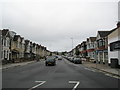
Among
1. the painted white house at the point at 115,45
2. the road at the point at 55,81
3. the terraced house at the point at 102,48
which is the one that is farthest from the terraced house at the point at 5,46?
the road at the point at 55,81

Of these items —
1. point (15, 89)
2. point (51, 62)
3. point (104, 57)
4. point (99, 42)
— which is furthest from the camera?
point (99, 42)

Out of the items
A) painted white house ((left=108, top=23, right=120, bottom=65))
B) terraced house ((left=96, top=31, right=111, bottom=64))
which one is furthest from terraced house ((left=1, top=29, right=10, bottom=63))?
painted white house ((left=108, top=23, right=120, bottom=65))

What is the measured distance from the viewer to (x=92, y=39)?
2783 inches

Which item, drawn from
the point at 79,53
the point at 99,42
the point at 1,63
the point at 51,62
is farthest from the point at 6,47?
the point at 79,53

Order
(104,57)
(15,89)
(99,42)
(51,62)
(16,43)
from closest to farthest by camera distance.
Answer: (15,89), (51,62), (104,57), (99,42), (16,43)

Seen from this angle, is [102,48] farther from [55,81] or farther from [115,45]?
[55,81]

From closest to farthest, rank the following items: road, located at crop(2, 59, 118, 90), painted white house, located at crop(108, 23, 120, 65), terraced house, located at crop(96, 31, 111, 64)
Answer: road, located at crop(2, 59, 118, 90), painted white house, located at crop(108, 23, 120, 65), terraced house, located at crop(96, 31, 111, 64)

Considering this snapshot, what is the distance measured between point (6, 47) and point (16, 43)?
41.3 ft

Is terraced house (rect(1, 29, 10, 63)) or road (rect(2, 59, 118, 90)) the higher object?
terraced house (rect(1, 29, 10, 63))

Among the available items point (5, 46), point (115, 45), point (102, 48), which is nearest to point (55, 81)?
point (115, 45)

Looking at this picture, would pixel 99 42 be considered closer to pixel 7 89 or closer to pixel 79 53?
pixel 7 89

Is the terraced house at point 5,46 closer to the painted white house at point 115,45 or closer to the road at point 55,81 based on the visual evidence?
the painted white house at point 115,45

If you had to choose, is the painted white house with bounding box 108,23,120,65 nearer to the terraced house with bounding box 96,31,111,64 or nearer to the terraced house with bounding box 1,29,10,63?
the terraced house with bounding box 96,31,111,64

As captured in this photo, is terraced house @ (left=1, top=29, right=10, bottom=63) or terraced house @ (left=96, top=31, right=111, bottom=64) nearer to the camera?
terraced house @ (left=96, top=31, right=111, bottom=64)
